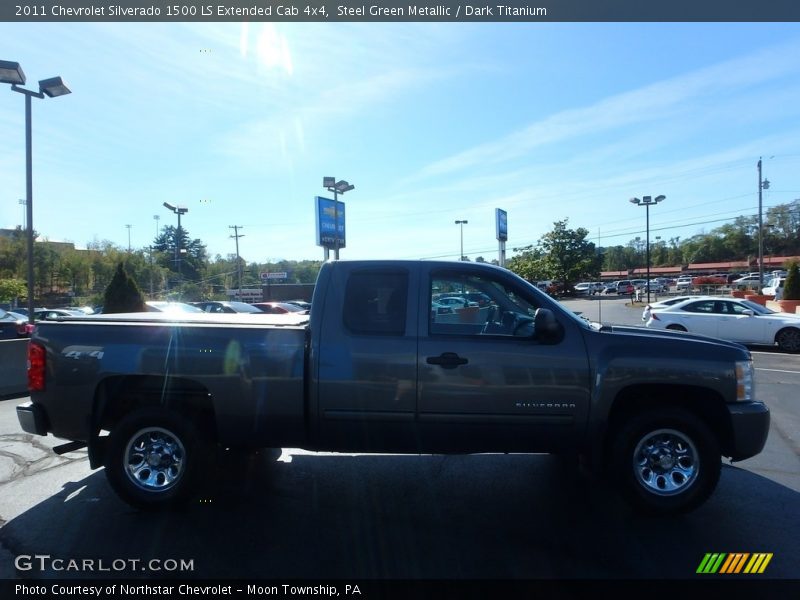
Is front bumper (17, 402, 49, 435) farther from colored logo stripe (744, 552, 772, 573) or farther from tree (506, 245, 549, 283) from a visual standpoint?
tree (506, 245, 549, 283)

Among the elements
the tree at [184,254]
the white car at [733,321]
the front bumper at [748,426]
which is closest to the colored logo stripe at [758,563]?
the front bumper at [748,426]

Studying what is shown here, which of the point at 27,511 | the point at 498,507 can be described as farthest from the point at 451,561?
the point at 27,511

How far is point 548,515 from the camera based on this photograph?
15.8 feet

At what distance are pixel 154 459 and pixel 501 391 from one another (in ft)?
9.49

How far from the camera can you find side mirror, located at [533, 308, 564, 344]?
447 cm

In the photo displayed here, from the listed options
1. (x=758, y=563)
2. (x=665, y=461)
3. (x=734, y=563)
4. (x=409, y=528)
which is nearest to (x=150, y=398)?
(x=409, y=528)

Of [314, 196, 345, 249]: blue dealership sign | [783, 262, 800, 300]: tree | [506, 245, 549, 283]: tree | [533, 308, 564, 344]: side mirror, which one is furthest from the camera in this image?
[506, 245, 549, 283]: tree

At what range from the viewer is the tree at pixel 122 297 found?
20.4 metres

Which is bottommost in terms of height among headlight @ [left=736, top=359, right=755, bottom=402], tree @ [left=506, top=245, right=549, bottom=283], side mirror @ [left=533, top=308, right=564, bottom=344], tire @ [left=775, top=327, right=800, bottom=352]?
tire @ [left=775, top=327, right=800, bottom=352]

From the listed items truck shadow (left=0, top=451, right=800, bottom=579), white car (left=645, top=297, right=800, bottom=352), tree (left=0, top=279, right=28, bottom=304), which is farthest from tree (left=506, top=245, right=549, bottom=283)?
truck shadow (left=0, top=451, right=800, bottom=579)

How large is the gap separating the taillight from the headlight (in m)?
5.64

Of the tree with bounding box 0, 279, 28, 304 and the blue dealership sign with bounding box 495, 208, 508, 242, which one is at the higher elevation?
the blue dealership sign with bounding box 495, 208, 508, 242

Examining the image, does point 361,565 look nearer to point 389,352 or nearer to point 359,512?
point 359,512

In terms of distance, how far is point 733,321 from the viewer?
16.6 metres
